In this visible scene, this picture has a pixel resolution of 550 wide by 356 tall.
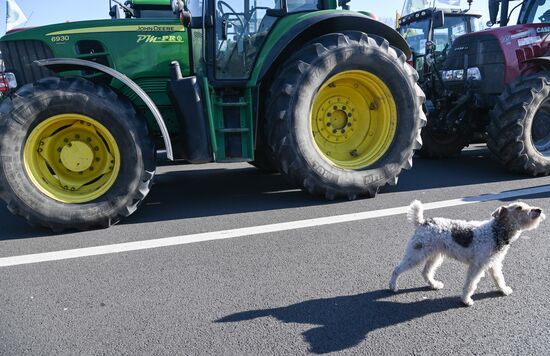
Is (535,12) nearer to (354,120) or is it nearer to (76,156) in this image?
(354,120)

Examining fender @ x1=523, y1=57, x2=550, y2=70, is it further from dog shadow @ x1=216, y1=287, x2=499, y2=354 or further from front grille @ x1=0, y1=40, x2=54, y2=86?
front grille @ x1=0, y1=40, x2=54, y2=86

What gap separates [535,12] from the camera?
623 cm

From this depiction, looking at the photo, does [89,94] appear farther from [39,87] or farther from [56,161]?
[56,161]

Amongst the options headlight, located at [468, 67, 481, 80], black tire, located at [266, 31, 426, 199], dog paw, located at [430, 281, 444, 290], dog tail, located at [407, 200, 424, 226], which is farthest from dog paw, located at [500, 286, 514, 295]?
headlight, located at [468, 67, 481, 80]

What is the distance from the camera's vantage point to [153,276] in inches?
117

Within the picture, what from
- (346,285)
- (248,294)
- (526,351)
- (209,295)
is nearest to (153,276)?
(209,295)

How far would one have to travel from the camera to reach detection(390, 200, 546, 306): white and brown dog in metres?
2.43

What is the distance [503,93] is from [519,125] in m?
0.48

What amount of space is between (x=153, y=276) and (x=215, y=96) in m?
2.11

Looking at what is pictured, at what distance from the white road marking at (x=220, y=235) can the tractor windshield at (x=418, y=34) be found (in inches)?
308

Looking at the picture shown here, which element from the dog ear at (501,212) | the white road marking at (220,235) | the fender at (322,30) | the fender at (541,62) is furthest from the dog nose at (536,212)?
the fender at (541,62)

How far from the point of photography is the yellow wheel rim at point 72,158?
153 inches

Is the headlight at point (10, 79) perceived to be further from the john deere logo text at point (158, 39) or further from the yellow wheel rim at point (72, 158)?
the john deere logo text at point (158, 39)

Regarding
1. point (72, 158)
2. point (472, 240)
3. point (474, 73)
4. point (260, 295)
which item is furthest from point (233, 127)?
point (474, 73)
